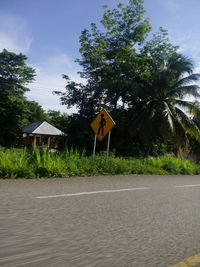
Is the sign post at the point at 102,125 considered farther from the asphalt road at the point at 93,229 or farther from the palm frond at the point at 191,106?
the palm frond at the point at 191,106

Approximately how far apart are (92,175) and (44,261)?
7.97 meters

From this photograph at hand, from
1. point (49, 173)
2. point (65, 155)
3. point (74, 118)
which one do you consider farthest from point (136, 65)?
point (49, 173)

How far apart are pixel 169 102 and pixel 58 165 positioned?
15782 mm

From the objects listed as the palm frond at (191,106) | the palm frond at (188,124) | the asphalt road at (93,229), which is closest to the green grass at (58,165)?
the asphalt road at (93,229)

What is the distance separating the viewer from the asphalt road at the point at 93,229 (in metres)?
2.81

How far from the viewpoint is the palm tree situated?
22.2 metres

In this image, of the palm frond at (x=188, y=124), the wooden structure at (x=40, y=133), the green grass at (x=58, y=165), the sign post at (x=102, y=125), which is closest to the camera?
the green grass at (x=58, y=165)

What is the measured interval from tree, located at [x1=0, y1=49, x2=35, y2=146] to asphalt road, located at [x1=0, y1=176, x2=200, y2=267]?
35.3 metres

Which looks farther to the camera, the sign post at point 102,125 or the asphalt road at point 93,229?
the sign post at point 102,125

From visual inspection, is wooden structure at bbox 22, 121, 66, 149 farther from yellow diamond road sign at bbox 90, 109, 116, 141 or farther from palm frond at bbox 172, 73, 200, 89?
yellow diamond road sign at bbox 90, 109, 116, 141

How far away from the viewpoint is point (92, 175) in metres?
10.6

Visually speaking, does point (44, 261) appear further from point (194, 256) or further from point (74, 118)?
point (74, 118)

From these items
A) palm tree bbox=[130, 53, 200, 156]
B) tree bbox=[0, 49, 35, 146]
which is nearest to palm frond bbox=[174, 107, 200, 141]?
palm tree bbox=[130, 53, 200, 156]

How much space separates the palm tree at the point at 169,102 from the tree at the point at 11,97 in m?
21.0
